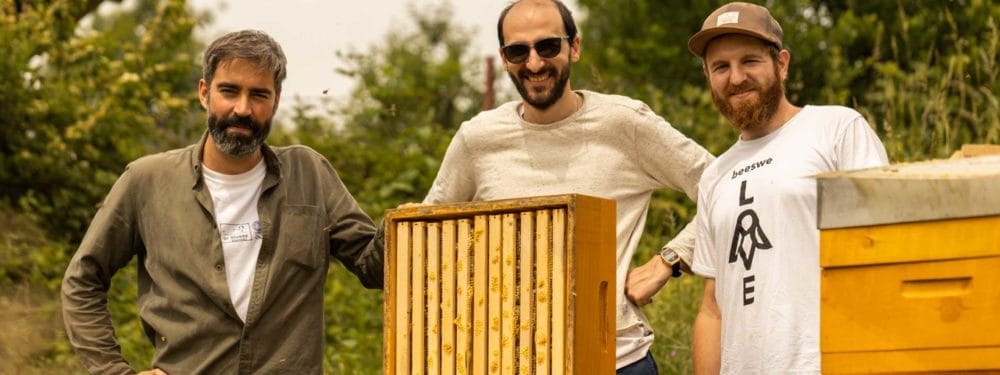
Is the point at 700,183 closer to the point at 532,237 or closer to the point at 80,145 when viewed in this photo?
the point at 532,237

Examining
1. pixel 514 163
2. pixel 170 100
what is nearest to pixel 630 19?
pixel 170 100

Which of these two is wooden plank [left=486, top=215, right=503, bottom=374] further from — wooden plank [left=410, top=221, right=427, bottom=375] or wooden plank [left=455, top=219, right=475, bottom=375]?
wooden plank [left=410, top=221, right=427, bottom=375]

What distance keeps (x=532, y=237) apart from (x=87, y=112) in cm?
761

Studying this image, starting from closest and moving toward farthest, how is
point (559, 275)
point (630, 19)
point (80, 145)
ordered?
point (559, 275) < point (80, 145) < point (630, 19)

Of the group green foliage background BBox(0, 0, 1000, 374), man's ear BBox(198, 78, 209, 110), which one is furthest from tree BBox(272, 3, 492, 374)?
man's ear BBox(198, 78, 209, 110)

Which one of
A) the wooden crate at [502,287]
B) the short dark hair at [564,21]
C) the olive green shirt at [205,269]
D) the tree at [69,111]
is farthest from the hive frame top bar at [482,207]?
the tree at [69,111]

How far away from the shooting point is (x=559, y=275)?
374 cm

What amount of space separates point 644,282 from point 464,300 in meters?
0.70

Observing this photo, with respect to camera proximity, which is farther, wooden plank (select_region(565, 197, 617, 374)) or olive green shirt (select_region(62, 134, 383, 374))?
olive green shirt (select_region(62, 134, 383, 374))

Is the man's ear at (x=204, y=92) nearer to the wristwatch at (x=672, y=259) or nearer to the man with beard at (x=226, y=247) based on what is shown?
the man with beard at (x=226, y=247)

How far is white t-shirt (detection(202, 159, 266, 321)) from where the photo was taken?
14.4ft

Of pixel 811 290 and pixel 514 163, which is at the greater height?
pixel 514 163

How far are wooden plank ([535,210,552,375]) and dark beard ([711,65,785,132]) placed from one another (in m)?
0.72

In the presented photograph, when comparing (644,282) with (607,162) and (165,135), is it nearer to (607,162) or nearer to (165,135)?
(607,162)
